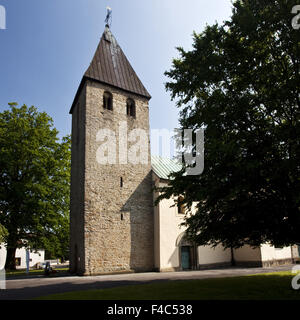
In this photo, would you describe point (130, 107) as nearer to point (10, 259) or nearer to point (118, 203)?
point (118, 203)

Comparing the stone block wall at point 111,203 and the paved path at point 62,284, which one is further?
the stone block wall at point 111,203

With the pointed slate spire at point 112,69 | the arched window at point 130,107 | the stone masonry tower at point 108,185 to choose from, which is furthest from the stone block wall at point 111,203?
the pointed slate spire at point 112,69

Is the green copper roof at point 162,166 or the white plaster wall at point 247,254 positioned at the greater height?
the green copper roof at point 162,166

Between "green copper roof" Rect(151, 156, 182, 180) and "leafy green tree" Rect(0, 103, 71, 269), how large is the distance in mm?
8432

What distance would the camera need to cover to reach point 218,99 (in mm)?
9984

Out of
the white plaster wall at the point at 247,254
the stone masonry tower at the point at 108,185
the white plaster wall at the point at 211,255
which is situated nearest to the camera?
the stone masonry tower at the point at 108,185

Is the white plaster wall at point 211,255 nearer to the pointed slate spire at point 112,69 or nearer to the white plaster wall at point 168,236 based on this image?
the white plaster wall at point 168,236

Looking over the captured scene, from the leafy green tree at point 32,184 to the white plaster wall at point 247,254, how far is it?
1579cm

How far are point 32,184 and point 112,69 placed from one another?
1208 centimetres

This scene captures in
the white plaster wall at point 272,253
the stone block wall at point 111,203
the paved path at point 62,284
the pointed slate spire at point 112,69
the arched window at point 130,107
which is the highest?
the pointed slate spire at point 112,69

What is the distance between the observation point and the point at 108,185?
20.1 meters

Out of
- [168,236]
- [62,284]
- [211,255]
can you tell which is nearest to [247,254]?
[211,255]

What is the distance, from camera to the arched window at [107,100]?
22130 mm

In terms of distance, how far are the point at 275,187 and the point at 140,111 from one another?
15927mm
